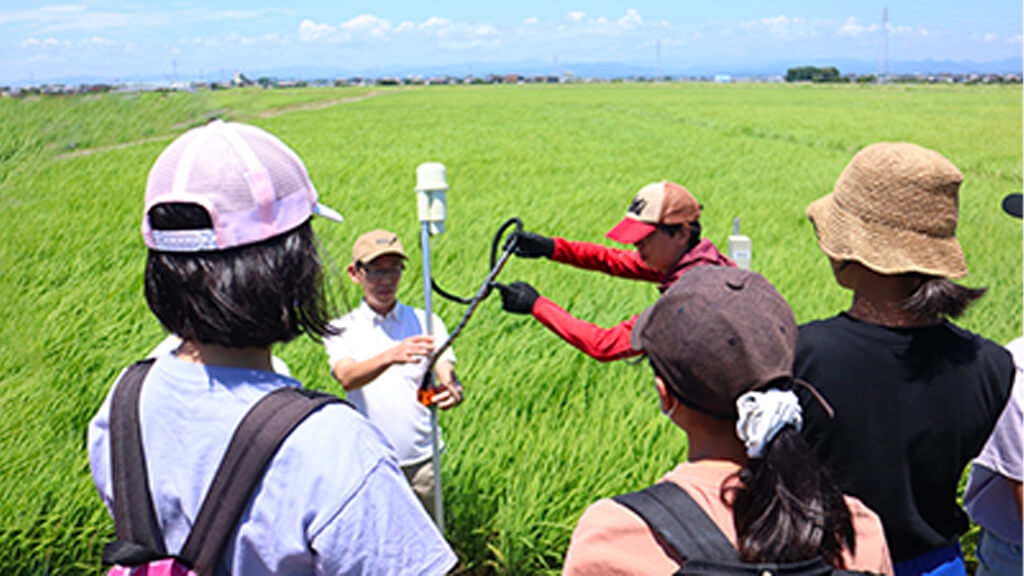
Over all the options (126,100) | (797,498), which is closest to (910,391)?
(797,498)

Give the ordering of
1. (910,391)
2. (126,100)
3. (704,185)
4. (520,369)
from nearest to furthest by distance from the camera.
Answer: (910,391) → (520,369) → (704,185) → (126,100)

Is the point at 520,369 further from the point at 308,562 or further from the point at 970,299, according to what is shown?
the point at 308,562

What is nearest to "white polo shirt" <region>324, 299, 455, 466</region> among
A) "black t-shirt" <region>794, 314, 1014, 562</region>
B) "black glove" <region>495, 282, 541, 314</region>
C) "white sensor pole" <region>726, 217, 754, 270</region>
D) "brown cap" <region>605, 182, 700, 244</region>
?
"black glove" <region>495, 282, 541, 314</region>

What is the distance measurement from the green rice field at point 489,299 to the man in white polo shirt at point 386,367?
0.39 ft

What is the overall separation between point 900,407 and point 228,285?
3.70 ft

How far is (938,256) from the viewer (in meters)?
1.37

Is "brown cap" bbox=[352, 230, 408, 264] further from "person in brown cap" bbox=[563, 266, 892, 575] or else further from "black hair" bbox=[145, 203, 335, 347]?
"person in brown cap" bbox=[563, 266, 892, 575]

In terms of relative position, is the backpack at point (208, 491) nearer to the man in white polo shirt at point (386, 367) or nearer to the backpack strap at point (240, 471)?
the backpack strap at point (240, 471)

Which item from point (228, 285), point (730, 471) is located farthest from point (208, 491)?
point (730, 471)

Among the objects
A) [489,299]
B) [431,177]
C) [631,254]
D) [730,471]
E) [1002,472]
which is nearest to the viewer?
[730,471]

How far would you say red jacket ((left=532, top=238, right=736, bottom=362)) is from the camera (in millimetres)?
1967

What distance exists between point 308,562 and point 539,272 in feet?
14.6

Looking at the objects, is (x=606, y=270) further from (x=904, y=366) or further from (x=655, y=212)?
(x=904, y=366)

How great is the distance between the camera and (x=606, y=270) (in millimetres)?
2490
